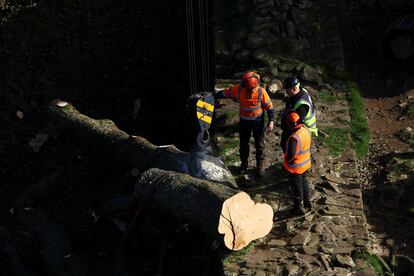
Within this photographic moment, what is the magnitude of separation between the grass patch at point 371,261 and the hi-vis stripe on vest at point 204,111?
292cm

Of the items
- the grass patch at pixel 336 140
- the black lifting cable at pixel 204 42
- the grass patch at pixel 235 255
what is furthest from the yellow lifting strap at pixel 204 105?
the black lifting cable at pixel 204 42

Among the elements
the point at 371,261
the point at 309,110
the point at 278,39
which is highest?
the point at 278,39

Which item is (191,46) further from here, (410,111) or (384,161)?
(384,161)

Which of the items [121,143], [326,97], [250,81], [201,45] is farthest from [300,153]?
[201,45]

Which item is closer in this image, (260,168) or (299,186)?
(299,186)

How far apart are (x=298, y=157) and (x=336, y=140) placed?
99.1 inches

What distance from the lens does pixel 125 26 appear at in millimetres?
15180

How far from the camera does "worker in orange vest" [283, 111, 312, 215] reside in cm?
827

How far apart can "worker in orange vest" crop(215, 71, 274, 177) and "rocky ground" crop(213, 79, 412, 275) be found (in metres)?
0.43

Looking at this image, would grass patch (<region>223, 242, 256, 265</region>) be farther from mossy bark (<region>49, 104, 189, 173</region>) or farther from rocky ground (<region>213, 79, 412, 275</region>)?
mossy bark (<region>49, 104, 189, 173</region>)

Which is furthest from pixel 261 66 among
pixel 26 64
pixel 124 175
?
pixel 26 64

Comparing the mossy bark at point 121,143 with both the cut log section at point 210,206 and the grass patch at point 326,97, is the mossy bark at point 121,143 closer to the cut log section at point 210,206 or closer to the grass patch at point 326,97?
the cut log section at point 210,206

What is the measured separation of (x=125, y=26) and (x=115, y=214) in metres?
6.24

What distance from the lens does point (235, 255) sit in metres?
8.34
